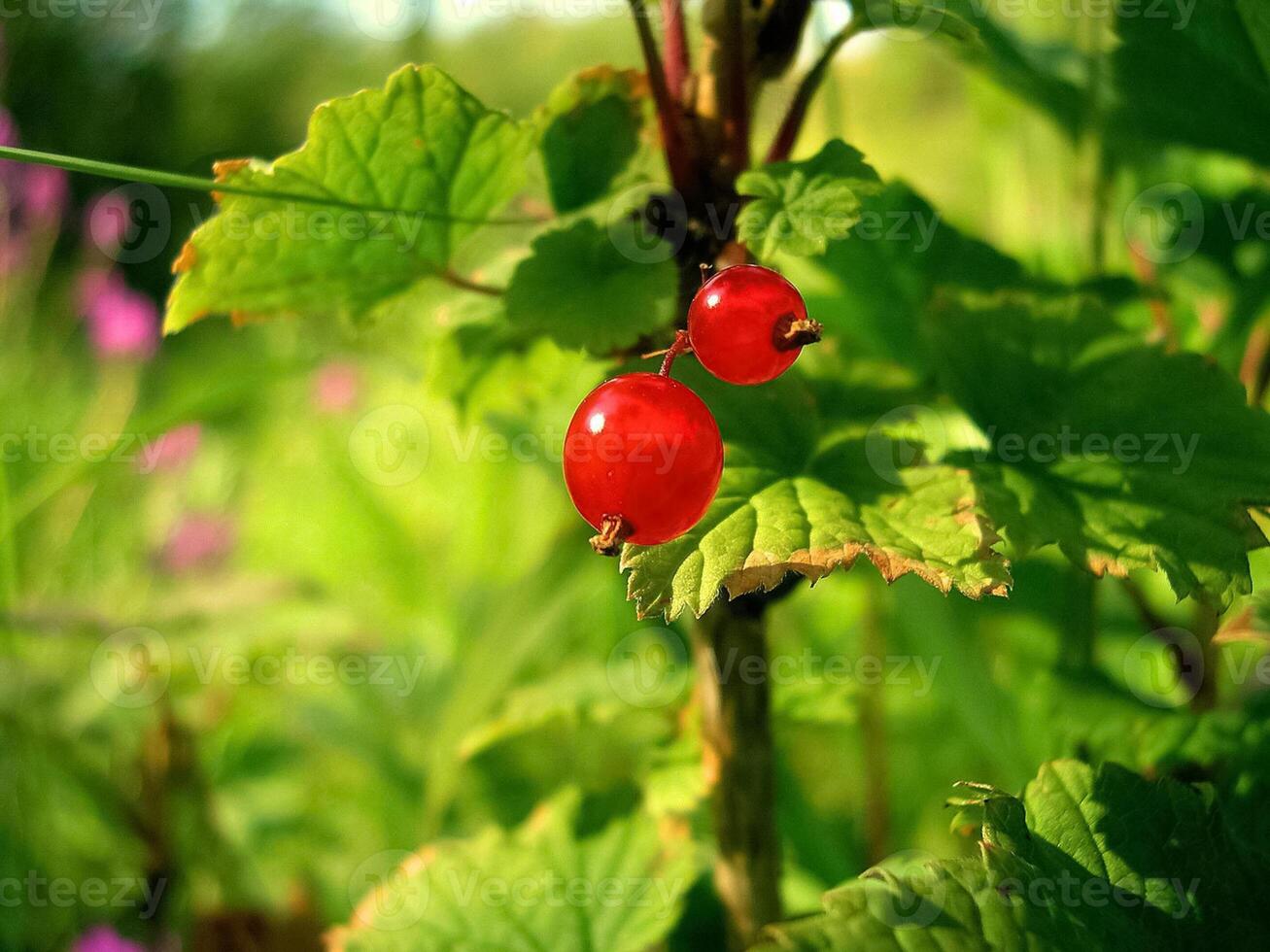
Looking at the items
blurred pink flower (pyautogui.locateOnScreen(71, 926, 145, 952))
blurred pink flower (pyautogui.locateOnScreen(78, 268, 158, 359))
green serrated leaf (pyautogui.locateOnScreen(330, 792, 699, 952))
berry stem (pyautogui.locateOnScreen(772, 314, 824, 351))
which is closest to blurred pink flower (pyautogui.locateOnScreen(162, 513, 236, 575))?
blurred pink flower (pyautogui.locateOnScreen(78, 268, 158, 359))

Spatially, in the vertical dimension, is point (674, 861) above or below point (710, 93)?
below

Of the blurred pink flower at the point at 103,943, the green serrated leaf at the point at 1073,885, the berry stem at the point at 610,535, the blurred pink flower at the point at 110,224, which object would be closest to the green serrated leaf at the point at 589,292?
the berry stem at the point at 610,535

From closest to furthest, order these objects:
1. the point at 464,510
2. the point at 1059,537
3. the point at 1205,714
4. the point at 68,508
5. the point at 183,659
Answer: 1. the point at 1059,537
2. the point at 1205,714
3. the point at 183,659
4. the point at 68,508
5. the point at 464,510

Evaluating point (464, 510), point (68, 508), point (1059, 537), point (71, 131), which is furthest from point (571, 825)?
point (71, 131)

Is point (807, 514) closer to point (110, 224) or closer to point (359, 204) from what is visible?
point (359, 204)

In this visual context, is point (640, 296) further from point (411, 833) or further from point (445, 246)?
point (411, 833)

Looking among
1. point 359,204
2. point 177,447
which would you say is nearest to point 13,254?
point 177,447
